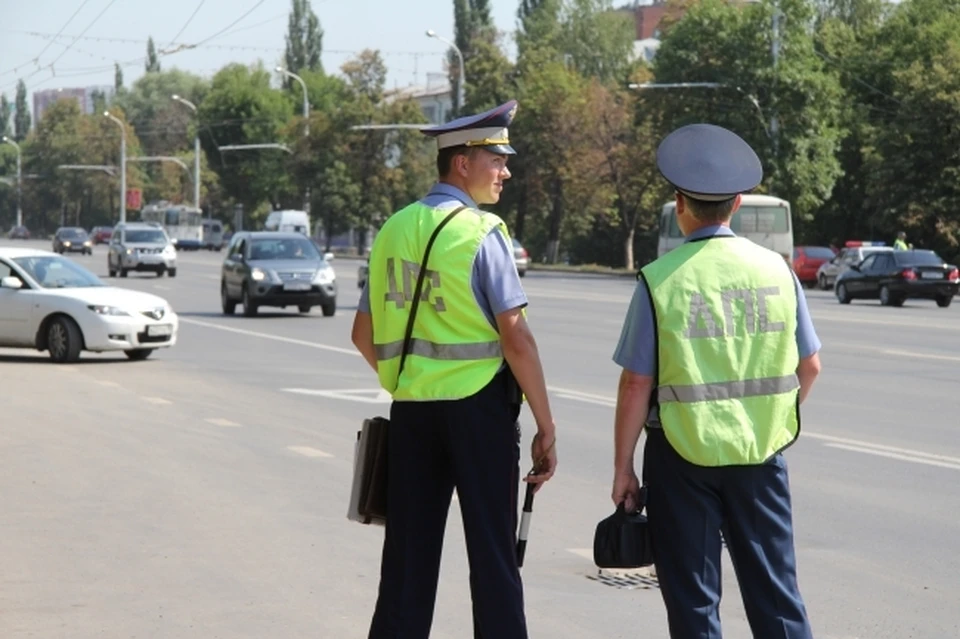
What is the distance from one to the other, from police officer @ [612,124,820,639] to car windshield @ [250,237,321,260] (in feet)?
88.8

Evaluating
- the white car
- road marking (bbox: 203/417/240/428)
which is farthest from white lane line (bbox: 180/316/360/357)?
road marking (bbox: 203/417/240/428)

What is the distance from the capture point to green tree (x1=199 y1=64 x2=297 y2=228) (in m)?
121

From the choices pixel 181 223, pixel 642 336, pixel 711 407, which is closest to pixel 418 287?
pixel 642 336

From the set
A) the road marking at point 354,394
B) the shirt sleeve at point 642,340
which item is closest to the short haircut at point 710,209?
the shirt sleeve at point 642,340

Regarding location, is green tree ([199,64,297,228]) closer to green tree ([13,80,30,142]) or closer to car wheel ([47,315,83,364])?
green tree ([13,80,30,142])

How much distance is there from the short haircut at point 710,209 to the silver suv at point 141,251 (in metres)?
48.9

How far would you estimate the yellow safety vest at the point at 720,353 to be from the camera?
4.63 m

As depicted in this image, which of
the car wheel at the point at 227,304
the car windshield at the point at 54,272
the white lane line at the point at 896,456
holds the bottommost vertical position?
the car wheel at the point at 227,304

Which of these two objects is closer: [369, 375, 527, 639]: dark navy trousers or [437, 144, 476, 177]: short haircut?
[369, 375, 527, 639]: dark navy trousers

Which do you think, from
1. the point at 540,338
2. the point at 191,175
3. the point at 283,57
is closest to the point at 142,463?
the point at 540,338

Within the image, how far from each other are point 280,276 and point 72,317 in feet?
34.5

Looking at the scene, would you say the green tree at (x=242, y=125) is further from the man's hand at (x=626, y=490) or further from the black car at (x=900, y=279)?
the man's hand at (x=626, y=490)

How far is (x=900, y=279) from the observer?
134ft

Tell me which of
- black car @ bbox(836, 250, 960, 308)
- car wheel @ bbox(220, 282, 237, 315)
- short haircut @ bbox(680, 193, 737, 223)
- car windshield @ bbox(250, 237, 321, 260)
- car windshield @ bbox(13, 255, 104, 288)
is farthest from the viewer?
black car @ bbox(836, 250, 960, 308)
